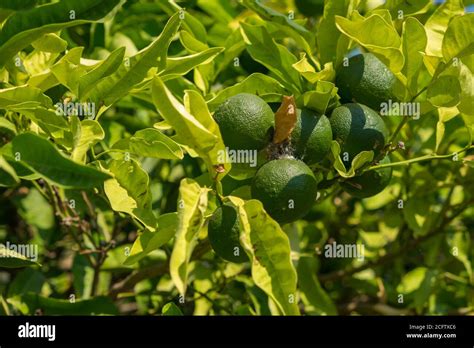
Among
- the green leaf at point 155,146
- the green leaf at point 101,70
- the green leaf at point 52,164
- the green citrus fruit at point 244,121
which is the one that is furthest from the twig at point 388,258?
the green leaf at point 52,164

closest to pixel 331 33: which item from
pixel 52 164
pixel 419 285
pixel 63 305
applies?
pixel 52 164

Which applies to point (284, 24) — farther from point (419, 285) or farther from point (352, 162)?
point (419, 285)

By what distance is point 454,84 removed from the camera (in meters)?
1.19

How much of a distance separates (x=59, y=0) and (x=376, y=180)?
0.63 metres

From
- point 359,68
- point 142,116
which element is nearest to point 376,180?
point 359,68

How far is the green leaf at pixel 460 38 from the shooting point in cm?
114

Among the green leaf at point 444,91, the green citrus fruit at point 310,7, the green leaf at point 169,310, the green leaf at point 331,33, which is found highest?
the green citrus fruit at point 310,7

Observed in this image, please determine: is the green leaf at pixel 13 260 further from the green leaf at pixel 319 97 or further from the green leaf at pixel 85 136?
the green leaf at pixel 319 97

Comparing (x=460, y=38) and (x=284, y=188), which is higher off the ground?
(x=460, y=38)

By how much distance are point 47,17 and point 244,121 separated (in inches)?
14.0

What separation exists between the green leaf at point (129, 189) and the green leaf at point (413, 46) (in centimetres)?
50

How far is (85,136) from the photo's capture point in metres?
1.11

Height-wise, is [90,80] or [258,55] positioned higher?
[258,55]
